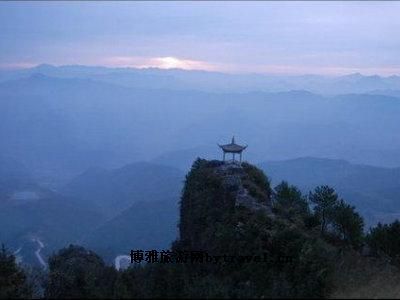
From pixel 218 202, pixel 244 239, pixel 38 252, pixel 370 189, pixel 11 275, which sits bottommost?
pixel 38 252

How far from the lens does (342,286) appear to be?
560 inches

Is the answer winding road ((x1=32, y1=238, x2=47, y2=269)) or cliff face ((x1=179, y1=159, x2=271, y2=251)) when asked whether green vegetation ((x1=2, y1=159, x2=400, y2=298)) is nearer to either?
cliff face ((x1=179, y1=159, x2=271, y2=251))

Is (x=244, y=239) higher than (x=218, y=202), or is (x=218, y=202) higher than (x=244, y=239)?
(x=218, y=202)

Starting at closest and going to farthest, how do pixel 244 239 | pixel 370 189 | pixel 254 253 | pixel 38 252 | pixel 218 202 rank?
pixel 254 253
pixel 244 239
pixel 218 202
pixel 38 252
pixel 370 189

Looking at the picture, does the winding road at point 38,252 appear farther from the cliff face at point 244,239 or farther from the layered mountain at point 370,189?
the cliff face at point 244,239

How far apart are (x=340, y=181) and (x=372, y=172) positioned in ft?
51.3

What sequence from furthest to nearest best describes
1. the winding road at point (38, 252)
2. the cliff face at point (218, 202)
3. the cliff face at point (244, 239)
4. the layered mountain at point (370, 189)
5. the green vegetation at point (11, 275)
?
1. the layered mountain at point (370, 189)
2. the winding road at point (38, 252)
3. the cliff face at point (218, 202)
4. the green vegetation at point (11, 275)
5. the cliff face at point (244, 239)

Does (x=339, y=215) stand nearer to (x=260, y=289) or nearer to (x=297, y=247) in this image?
(x=297, y=247)

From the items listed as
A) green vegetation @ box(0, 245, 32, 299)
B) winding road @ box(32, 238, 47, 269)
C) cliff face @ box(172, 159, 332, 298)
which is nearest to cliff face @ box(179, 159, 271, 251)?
cliff face @ box(172, 159, 332, 298)

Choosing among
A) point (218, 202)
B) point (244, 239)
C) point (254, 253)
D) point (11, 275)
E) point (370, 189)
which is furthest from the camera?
point (370, 189)

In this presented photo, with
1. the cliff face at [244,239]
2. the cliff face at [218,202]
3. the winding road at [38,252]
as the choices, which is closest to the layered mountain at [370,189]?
the winding road at [38,252]

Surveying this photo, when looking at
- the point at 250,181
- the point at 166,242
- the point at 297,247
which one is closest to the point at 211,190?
the point at 250,181

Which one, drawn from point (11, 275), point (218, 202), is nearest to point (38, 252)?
point (218, 202)

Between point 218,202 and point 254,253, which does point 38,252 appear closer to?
point 218,202
